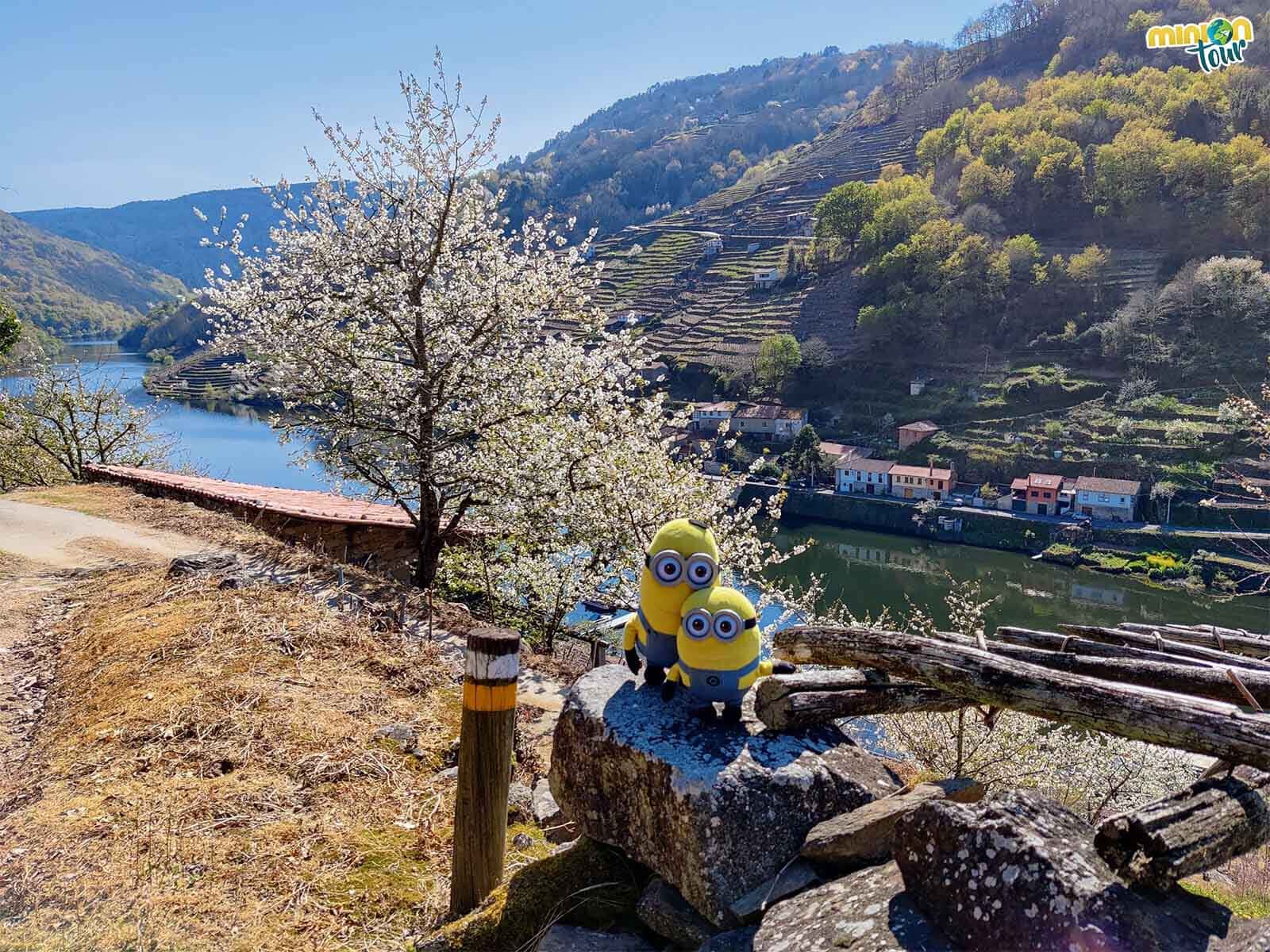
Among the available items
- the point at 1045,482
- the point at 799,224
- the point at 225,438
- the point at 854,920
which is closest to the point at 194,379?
the point at 225,438

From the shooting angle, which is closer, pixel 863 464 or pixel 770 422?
pixel 863 464

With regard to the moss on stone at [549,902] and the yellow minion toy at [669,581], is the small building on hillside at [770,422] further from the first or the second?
the moss on stone at [549,902]

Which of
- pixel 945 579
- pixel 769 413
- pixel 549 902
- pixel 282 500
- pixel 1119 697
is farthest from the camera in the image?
pixel 769 413

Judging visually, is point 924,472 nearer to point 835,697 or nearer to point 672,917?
point 835,697

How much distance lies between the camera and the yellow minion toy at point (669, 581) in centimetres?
420

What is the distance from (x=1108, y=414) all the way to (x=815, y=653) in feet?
244

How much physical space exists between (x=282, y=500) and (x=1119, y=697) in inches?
584

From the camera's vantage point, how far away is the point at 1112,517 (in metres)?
55.0

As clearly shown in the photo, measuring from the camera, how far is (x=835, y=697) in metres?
4.06

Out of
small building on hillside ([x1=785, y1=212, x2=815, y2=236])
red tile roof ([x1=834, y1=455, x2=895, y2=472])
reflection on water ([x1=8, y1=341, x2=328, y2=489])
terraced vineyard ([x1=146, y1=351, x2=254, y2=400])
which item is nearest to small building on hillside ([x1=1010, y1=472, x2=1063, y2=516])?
red tile roof ([x1=834, y1=455, x2=895, y2=472])

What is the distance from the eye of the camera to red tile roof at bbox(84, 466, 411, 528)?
539 inches

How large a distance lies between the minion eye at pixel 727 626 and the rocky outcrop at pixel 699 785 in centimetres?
50

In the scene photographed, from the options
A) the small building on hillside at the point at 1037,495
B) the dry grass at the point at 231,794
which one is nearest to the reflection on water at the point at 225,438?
the dry grass at the point at 231,794

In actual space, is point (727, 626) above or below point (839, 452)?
above
